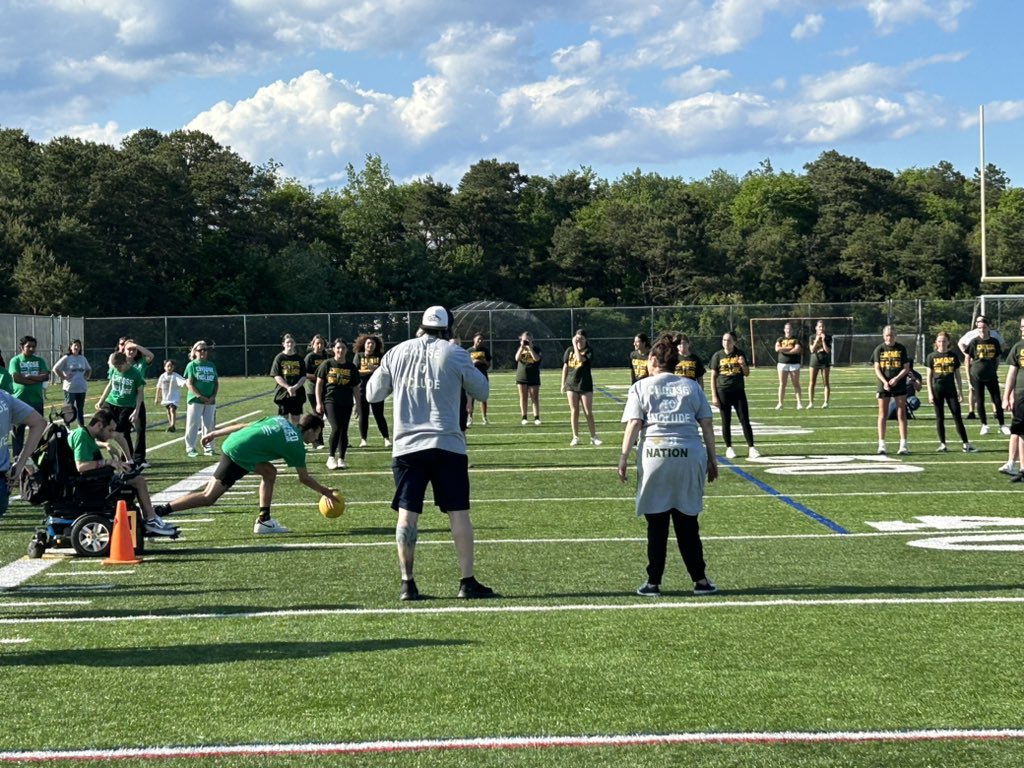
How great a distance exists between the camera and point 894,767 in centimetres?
468

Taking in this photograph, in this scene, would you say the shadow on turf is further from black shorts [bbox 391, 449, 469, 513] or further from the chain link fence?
the chain link fence

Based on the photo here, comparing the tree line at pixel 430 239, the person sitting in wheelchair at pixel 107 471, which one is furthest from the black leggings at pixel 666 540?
the tree line at pixel 430 239

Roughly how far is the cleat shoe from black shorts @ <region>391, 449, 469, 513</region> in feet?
4.92

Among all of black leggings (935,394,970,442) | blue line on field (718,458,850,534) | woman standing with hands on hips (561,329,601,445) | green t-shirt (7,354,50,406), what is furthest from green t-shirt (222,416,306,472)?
black leggings (935,394,970,442)

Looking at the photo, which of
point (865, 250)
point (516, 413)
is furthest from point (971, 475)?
point (865, 250)

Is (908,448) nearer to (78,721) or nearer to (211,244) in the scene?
(78,721)

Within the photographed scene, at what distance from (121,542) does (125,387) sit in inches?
288

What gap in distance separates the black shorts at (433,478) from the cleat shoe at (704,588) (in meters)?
1.50

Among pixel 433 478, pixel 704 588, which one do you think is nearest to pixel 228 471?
pixel 433 478

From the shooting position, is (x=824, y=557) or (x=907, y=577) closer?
(x=907, y=577)

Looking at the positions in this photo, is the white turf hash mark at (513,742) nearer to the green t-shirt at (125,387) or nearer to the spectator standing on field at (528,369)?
the green t-shirt at (125,387)

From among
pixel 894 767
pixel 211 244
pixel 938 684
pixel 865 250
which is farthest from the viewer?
pixel 865 250

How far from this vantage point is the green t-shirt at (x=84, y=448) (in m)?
10.5

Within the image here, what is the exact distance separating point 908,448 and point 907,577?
32.5 feet
